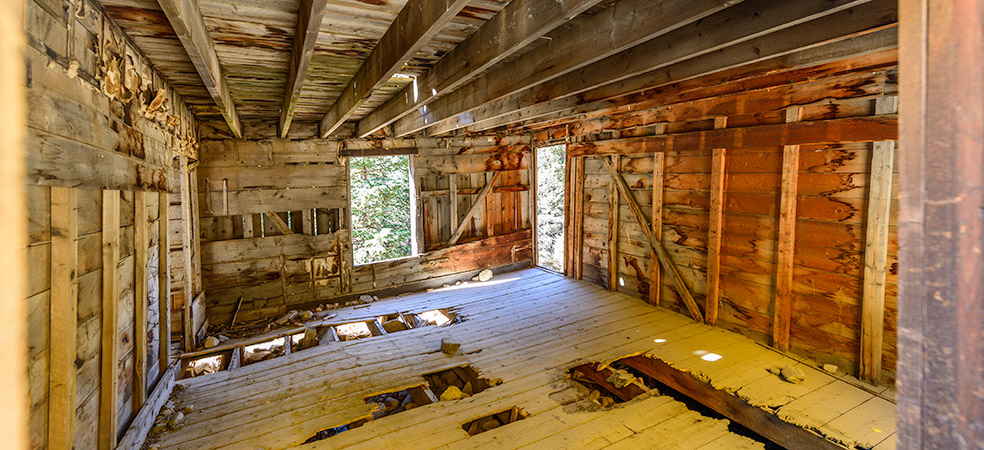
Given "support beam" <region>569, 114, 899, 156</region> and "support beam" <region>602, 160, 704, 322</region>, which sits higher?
"support beam" <region>569, 114, 899, 156</region>

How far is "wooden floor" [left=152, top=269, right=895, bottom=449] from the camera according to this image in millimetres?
3156

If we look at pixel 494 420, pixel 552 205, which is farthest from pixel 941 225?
pixel 552 205

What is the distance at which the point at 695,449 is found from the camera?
9.91 ft

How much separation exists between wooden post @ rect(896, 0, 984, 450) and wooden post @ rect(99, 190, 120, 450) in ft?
10.2

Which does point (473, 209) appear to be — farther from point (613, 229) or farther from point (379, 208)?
point (379, 208)

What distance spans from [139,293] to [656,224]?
538 cm

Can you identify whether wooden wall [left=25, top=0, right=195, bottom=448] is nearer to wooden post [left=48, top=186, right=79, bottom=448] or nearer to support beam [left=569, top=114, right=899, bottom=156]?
wooden post [left=48, top=186, right=79, bottom=448]

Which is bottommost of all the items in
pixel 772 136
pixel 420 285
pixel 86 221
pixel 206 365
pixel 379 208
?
pixel 206 365

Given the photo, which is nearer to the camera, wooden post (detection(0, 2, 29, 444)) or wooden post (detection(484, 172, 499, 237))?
wooden post (detection(0, 2, 29, 444))

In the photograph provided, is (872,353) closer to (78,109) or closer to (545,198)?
(78,109)

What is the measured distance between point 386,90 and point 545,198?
9.61m

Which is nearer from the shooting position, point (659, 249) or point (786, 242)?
point (786, 242)

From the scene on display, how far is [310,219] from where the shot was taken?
20.9 feet

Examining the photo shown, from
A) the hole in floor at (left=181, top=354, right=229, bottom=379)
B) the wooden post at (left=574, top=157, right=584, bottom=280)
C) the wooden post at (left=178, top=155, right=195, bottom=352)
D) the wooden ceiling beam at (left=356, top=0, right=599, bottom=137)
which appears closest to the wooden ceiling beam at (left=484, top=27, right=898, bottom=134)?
the wooden ceiling beam at (left=356, top=0, right=599, bottom=137)
